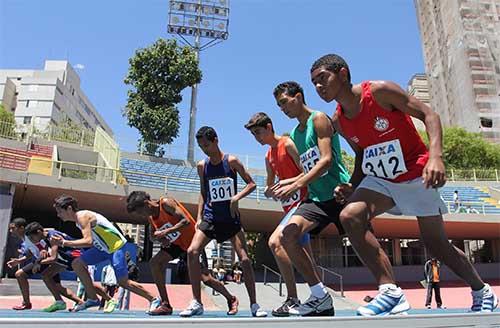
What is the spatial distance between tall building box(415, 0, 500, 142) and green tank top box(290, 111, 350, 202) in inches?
1999

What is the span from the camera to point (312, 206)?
3.40 meters

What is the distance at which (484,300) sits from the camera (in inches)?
111

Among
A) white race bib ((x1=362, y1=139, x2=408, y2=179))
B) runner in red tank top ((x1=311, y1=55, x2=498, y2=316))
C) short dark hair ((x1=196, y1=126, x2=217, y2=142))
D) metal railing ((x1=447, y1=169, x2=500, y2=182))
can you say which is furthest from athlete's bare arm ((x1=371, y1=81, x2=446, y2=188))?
metal railing ((x1=447, y1=169, x2=500, y2=182))

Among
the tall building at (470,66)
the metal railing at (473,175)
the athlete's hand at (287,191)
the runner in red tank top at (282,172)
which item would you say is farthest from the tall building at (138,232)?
the tall building at (470,66)

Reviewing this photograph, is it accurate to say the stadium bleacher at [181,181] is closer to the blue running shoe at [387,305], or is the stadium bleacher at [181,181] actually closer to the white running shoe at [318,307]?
the white running shoe at [318,307]

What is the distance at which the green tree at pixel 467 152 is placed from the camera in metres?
39.2

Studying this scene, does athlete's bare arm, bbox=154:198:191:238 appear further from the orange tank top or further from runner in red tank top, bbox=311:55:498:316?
runner in red tank top, bbox=311:55:498:316

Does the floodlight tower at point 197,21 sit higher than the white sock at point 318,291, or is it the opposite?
the floodlight tower at point 197,21

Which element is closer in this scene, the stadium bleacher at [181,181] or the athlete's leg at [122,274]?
the athlete's leg at [122,274]

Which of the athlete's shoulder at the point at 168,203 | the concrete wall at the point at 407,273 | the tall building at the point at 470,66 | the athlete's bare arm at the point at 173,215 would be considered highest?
the tall building at the point at 470,66

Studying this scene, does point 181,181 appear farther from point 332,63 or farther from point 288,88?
point 332,63

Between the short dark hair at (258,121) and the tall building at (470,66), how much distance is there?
50.6 m

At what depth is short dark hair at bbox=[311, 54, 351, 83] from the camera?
2.78 m

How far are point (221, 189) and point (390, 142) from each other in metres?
2.06
